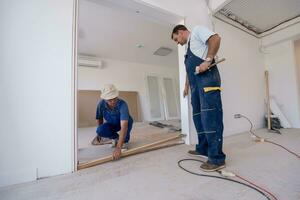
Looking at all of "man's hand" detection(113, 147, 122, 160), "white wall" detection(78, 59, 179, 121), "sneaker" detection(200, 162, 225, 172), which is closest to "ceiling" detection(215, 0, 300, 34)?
"sneaker" detection(200, 162, 225, 172)

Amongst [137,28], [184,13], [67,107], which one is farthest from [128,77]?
[67,107]

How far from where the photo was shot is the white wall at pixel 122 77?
4.70 meters

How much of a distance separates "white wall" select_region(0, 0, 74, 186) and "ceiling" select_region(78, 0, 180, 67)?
109 centimetres

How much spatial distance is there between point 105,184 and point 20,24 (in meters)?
1.37

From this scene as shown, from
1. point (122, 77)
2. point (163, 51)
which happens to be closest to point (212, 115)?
point (163, 51)

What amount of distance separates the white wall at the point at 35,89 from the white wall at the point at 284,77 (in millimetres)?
4215

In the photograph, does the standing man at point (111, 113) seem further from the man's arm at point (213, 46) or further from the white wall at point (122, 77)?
the white wall at point (122, 77)

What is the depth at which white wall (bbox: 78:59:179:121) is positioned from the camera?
4699 mm

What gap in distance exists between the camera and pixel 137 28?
3.76m

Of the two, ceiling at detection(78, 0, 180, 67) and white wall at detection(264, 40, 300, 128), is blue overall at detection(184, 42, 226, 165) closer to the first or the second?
ceiling at detection(78, 0, 180, 67)

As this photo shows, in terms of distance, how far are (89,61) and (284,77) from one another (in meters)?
5.12

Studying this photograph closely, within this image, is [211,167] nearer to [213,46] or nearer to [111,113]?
[213,46]

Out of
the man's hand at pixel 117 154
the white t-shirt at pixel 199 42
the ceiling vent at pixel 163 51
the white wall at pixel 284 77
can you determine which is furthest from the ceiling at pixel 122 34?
the white wall at pixel 284 77

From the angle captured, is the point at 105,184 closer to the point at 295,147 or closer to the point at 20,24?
the point at 20,24
